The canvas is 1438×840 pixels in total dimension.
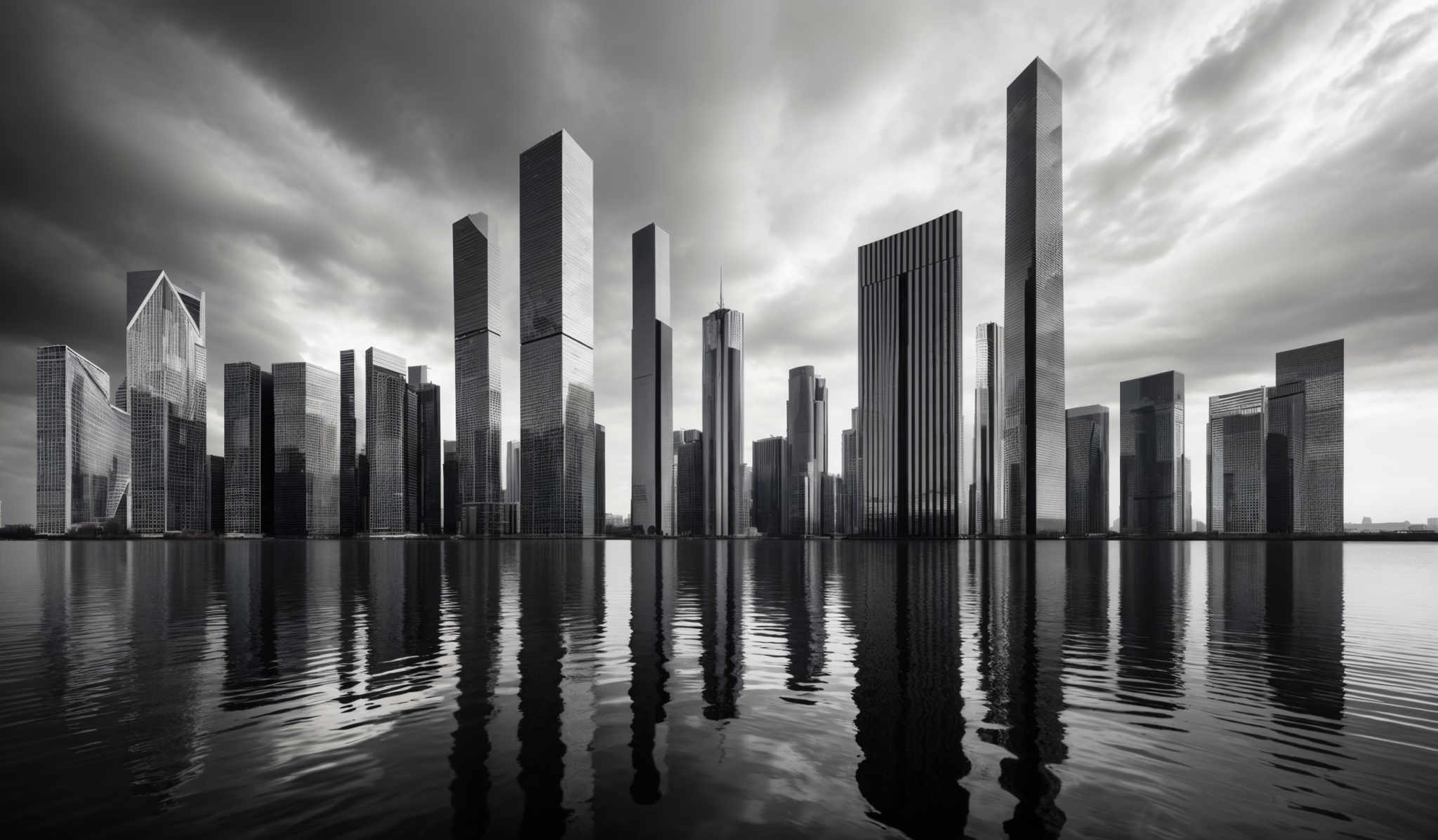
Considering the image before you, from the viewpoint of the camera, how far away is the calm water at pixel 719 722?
44.2ft

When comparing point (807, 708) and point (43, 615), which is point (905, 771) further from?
point (43, 615)

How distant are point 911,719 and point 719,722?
21.2 feet

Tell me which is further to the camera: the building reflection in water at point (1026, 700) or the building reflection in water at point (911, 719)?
the building reflection in water at point (1026, 700)

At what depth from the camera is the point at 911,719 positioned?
2006 cm

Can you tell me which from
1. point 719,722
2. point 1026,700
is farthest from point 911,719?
point 719,722

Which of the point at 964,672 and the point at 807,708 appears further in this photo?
the point at 964,672

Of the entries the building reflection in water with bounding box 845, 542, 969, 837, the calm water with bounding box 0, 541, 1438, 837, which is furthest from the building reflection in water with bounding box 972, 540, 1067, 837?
the building reflection in water with bounding box 845, 542, 969, 837

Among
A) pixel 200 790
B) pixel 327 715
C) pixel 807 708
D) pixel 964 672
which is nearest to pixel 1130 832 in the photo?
pixel 807 708

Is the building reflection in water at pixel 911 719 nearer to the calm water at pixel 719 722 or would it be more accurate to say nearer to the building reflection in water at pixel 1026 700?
the calm water at pixel 719 722

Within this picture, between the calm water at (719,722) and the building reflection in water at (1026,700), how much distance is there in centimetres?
15

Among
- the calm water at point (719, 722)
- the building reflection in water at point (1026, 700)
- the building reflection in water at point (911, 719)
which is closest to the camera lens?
the calm water at point (719, 722)

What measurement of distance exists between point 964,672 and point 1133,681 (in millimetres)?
6800

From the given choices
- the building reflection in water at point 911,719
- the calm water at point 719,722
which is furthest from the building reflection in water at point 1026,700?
the building reflection in water at point 911,719

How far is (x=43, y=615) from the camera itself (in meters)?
44.7
